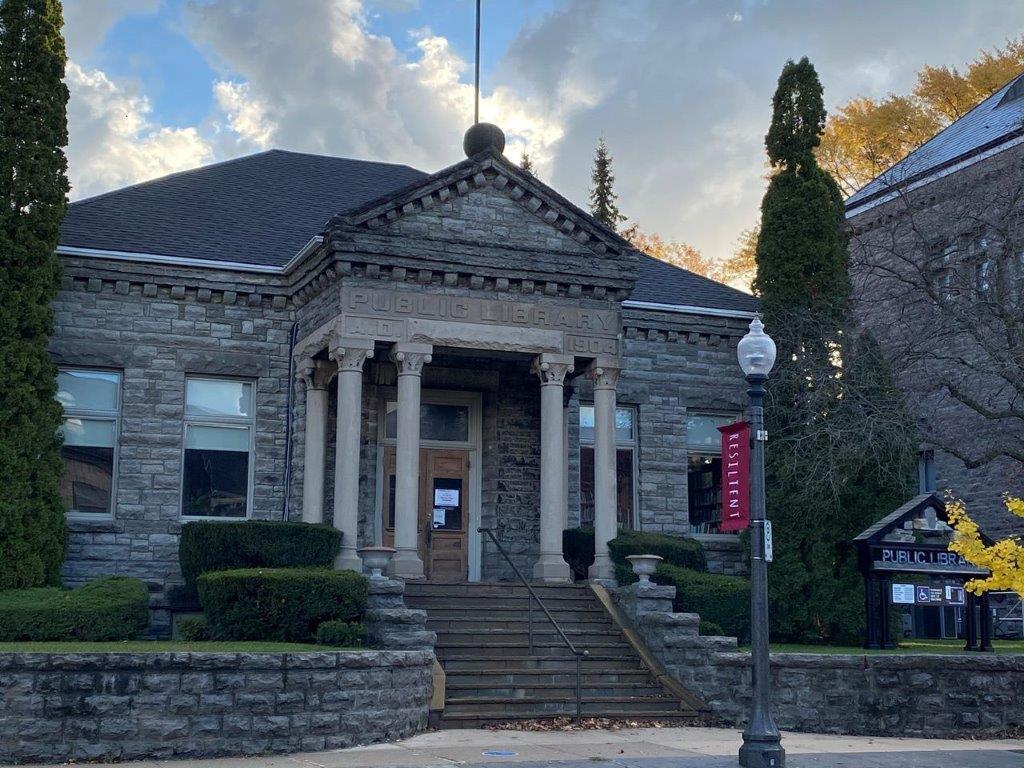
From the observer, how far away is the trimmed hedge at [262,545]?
57.5 ft

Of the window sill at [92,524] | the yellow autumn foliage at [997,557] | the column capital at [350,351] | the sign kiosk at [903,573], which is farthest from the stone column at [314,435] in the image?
the yellow autumn foliage at [997,557]

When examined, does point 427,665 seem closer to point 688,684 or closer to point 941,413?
point 688,684

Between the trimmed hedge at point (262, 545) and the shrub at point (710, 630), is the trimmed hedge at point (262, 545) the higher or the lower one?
the higher one

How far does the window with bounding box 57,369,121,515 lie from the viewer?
67.3ft

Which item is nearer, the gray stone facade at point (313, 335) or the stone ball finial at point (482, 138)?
the gray stone facade at point (313, 335)

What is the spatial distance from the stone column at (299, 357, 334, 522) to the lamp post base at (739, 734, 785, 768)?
31.7 ft

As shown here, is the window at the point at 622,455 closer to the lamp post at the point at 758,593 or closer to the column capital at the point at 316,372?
the column capital at the point at 316,372

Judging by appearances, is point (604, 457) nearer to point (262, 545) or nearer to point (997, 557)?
point (262, 545)

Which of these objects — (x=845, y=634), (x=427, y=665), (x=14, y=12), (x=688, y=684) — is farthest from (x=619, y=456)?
(x=14, y=12)

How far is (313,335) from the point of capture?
20.2 m

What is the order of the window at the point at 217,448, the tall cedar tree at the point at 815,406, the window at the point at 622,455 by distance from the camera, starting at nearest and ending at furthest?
1. the tall cedar tree at the point at 815,406
2. the window at the point at 217,448
3. the window at the point at 622,455

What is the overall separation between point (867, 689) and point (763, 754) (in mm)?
4654

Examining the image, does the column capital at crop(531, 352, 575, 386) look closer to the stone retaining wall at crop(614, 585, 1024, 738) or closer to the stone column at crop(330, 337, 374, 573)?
the stone column at crop(330, 337, 374, 573)

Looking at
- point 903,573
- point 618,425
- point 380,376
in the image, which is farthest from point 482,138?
point 903,573
